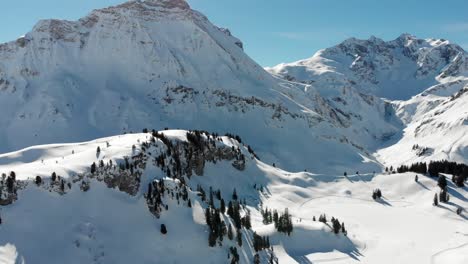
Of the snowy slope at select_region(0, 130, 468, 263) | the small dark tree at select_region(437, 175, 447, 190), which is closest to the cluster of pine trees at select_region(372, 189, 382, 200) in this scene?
the snowy slope at select_region(0, 130, 468, 263)

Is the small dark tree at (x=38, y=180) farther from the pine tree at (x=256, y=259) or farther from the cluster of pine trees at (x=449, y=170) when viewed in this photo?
the cluster of pine trees at (x=449, y=170)

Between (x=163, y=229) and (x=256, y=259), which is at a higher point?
(x=163, y=229)

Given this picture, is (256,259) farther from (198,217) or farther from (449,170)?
(449,170)

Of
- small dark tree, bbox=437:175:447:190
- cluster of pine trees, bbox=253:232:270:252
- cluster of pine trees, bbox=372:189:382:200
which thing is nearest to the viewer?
cluster of pine trees, bbox=253:232:270:252

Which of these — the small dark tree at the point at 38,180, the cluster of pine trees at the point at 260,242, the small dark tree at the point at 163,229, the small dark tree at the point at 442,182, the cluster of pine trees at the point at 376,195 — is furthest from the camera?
the cluster of pine trees at the point at 376,195

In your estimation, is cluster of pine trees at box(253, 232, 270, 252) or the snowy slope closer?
the snowy slope

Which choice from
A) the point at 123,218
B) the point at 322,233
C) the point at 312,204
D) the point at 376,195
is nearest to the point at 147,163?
the point at 123,218

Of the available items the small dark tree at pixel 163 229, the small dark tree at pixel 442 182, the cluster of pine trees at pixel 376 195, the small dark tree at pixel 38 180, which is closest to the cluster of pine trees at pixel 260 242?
the small dark tree at pixel 163 229

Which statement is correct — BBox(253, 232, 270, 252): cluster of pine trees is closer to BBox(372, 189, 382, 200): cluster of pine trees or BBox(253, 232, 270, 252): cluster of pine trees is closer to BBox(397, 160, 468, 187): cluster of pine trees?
BBox(372, 189, 382, 200): cluster of pine trees

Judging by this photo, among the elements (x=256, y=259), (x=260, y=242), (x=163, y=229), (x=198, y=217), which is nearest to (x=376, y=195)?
(x=260, y=242)
